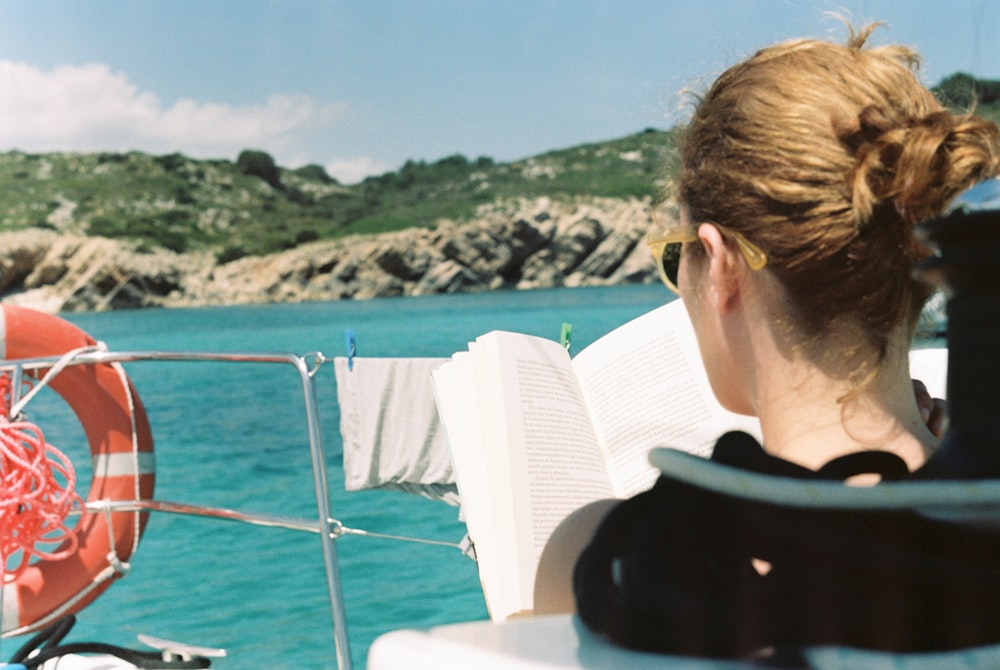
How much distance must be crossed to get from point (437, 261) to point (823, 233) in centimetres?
4407

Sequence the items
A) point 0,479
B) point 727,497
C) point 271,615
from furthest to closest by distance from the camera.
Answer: point 271,615, point 0,479, point 727,497

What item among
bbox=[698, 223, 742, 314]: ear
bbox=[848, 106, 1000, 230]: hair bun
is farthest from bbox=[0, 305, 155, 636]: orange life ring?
bbox=[848, 106, 1000, 230]: hair bun

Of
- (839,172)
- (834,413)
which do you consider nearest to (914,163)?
(839,172)

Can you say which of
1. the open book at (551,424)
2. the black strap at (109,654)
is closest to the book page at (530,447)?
the open book at (551,424)

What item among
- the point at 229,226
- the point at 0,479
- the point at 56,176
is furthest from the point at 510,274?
the point at 0,479

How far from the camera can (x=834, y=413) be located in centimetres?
62

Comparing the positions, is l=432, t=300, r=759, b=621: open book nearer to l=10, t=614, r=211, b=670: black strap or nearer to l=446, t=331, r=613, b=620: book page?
l=446, t=331, r=613, b=620: book page

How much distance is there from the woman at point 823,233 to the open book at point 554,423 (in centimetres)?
27

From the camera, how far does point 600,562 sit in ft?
1.74

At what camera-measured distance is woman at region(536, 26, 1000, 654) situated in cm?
58

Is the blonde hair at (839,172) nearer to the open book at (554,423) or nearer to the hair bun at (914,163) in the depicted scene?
the hair bun at (914,163)

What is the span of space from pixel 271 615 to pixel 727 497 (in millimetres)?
4884

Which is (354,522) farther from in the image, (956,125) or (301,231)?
(301,231)

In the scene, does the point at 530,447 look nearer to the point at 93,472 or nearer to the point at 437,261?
the point at 93,472
